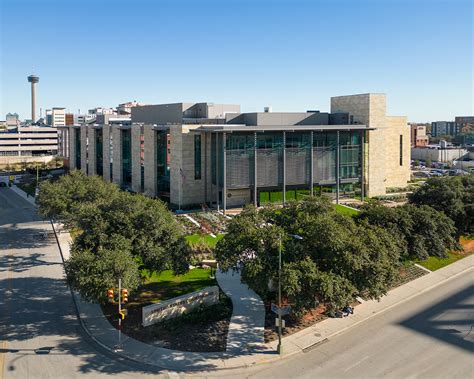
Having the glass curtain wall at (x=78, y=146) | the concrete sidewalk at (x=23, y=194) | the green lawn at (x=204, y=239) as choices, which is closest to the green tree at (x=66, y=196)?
the green lawn at (x=204, y=239)

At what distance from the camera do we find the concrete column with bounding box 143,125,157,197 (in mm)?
70625

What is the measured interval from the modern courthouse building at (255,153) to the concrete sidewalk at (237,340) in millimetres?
29057

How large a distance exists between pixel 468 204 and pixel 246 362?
3067cm

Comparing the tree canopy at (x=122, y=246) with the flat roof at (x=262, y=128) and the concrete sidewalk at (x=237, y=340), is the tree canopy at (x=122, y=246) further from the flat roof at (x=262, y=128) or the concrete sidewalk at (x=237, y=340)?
the flat roof at (x=262, y=128)

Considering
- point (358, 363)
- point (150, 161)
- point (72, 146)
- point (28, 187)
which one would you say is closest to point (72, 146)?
point (72, 146)

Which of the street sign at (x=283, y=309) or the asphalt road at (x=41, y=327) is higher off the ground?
the street sign at (x=283, y=309)

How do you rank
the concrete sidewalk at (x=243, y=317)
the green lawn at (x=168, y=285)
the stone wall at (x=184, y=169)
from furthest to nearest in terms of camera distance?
the stone wall at (x=184, y=169) → the green lawn at (x=168, y=285) → the concrete sidewalk at (x=243, y=317)

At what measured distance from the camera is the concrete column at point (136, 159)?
74.7 m

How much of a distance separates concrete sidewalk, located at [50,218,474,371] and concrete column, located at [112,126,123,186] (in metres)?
48.8

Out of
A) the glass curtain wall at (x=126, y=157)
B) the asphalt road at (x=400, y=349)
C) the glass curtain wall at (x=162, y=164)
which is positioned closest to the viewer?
the asphalt road at (x=400, y=349)

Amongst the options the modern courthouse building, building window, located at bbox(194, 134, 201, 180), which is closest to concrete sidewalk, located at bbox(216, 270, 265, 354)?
the modern courthouse building

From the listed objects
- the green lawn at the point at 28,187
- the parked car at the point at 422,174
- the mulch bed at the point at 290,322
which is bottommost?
the mulch bed at the point at 290,322

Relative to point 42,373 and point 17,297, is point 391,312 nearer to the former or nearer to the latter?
point 42,373

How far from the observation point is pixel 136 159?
75562 mm
